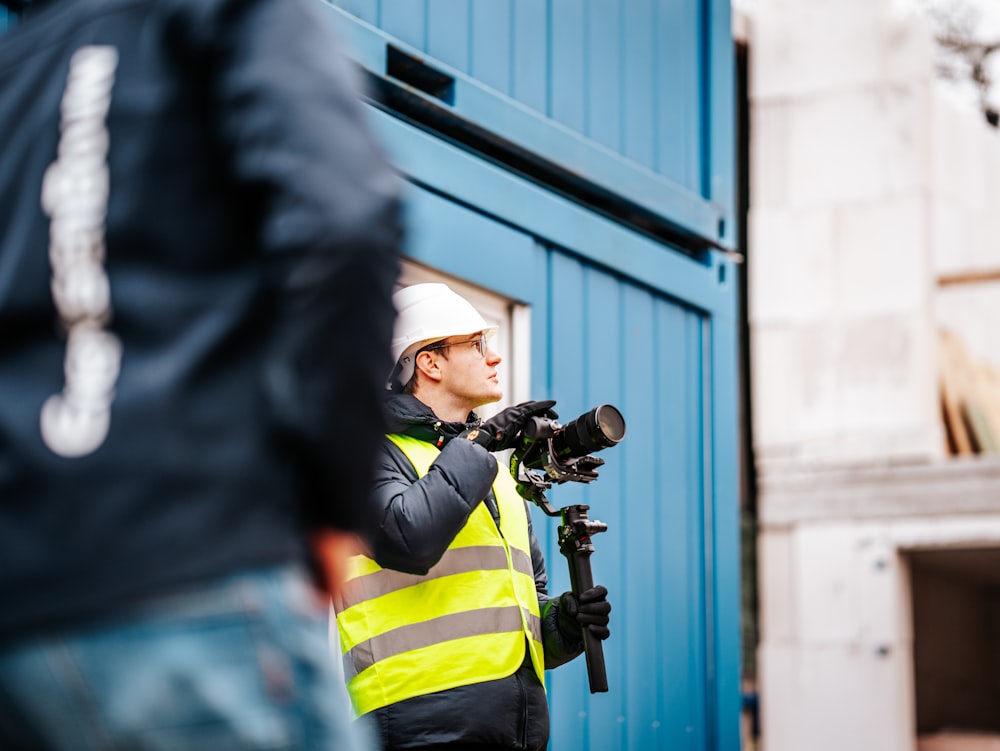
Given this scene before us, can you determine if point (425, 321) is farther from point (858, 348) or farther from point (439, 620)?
point (858, 348)

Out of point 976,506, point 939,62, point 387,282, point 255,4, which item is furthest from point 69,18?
point 939,62

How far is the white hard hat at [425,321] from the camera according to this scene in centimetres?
363

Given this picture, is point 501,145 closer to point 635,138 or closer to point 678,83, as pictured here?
point 635,138

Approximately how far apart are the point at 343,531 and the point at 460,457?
5.92 ft

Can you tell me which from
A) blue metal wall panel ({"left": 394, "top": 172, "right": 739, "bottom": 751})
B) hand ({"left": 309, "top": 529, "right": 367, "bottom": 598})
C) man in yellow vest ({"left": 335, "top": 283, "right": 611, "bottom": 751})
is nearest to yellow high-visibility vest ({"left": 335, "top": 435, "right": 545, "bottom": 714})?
man in yellow vest ({"left": 335, "top": 283, "right": 611, "bottom": 751})

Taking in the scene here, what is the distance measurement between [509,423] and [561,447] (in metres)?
0.16

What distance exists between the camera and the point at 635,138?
18.4 feet

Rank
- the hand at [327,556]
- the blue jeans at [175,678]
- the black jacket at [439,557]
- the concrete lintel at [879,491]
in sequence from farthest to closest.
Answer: the concrete lintel at [879,491], the black jacket at [439,557], the hand at [327,556], the blue jeans at [175,678]

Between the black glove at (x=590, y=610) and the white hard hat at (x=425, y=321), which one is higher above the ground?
the white hard hat at (x=425, y=321)

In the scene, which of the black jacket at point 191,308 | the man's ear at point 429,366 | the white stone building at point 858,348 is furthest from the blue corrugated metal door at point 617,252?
the white stone building at point 858,348

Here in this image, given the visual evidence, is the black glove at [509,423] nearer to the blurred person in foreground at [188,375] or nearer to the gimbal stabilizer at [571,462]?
the gimbal stabilizer at [571,462]

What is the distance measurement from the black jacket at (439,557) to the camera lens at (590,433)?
320mm

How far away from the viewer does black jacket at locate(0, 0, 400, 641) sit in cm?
131

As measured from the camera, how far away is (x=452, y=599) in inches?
130
